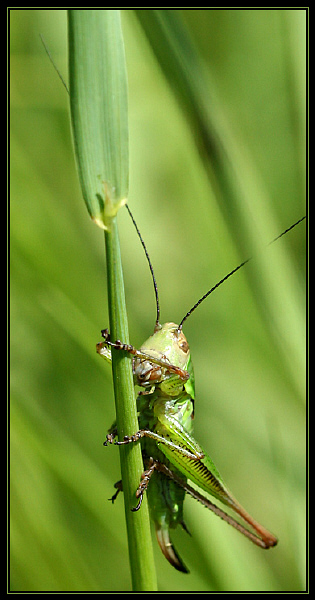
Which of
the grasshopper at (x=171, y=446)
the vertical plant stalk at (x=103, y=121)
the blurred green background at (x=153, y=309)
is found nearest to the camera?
the vertical plant stalk at (x=103, y=121)

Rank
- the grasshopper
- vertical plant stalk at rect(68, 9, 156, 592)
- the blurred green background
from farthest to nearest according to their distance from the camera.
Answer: the blurred green background
the grasshopper
vertical plant stalk at rect(68, 9, 156, 592)

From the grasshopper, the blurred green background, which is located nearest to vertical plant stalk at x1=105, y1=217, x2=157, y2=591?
the grasshopper

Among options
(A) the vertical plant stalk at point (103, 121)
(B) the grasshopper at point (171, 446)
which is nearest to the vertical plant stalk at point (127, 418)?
(A) the vertical plant stalk at point (103, 121)

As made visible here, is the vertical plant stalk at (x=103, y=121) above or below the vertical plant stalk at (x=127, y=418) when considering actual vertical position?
above

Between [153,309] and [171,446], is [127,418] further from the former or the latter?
[153,309]

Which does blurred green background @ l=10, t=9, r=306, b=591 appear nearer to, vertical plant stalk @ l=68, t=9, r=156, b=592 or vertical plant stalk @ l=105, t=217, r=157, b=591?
vertical plant stalk @ l=105, t=217, r=157, b=591

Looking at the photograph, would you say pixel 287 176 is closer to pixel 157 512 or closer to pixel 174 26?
pixel 174 26

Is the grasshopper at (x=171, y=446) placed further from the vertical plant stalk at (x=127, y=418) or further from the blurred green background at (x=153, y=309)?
the vertical plant stalk at (x=127, y=418)
